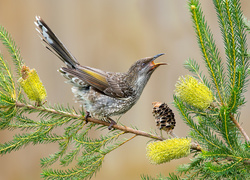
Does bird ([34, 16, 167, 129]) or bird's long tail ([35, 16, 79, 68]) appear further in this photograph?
bird ([34, 16, 167, 129])

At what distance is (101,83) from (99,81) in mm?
24

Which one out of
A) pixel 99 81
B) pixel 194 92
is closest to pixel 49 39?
pixel 99 81

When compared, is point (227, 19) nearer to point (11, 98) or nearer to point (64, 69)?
point (11, 98)

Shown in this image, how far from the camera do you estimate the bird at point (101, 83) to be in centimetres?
221

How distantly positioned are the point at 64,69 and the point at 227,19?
1444mm

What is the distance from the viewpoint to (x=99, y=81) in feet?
7.95

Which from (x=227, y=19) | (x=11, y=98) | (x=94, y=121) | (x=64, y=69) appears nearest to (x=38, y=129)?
(x=11, y=98)

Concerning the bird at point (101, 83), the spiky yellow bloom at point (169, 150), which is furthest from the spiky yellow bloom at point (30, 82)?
the bird at point (101, 83)

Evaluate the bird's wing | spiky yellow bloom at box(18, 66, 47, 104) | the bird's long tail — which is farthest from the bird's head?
spiky yellow bloom at box(18, 66, 47, 104)

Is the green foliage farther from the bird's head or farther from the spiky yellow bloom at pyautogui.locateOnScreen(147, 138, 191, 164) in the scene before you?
Answer: the bird's head

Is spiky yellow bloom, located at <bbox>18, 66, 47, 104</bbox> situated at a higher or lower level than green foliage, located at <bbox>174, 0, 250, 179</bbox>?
higher

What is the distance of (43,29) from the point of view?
206cm

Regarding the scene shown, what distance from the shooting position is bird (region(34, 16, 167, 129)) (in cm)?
221

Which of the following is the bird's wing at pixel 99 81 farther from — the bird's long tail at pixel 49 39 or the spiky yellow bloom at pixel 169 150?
the spiky yellow bloom at pixel 169 150
